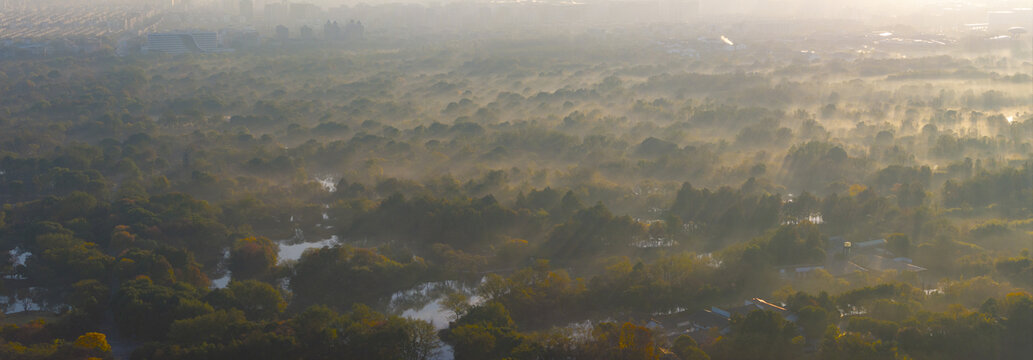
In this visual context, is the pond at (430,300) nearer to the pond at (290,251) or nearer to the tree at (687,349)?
the pond at (290,251)

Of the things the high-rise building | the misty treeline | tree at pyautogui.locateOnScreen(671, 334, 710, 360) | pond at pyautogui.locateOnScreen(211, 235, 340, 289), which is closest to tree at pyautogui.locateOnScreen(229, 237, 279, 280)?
the misty treeline

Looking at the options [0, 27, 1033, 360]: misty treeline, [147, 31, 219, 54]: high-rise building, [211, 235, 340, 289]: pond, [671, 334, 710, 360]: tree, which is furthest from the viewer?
[147, 31, 219, 54]: high-rise building

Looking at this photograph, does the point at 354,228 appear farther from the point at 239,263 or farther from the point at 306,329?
the point at 306,329

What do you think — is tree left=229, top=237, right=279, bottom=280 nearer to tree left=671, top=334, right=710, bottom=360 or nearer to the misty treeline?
the misty treeline

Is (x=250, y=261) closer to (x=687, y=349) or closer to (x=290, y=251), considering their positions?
(x=290, y=251)

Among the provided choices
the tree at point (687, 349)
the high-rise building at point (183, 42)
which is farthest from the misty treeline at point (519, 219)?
the high-rise building at point (183, 42)
